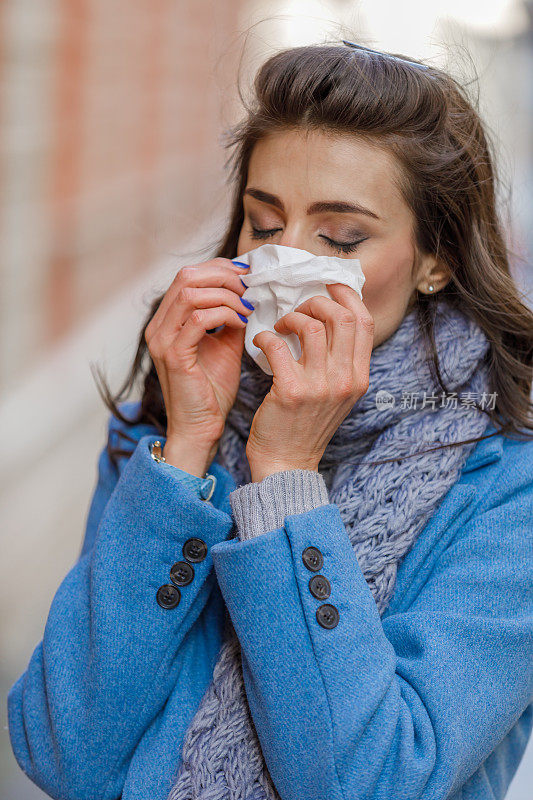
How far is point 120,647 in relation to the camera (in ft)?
5.02

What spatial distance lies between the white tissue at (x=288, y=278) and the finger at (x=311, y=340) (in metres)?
0.10

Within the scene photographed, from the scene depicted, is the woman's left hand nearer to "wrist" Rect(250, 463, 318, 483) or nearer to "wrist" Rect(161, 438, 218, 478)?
"wrist" Rect(250, 463, 318, 483)

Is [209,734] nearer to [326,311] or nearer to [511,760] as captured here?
[511,760]

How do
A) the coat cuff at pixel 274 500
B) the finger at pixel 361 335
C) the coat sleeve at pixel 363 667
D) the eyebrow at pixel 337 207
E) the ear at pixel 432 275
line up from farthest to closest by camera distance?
the ear at pixel 432 275 → the eyebrow at pixel 337 207 → the finger at pixel 361 335 → the coat cuff at pixel 274 500 → the coat sleeve at pixel 363 667

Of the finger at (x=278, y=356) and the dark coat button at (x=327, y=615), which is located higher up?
the finger at (x=278, y=356)

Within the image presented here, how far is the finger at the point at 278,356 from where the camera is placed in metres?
1.54

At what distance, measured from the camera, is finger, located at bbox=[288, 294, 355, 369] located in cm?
154

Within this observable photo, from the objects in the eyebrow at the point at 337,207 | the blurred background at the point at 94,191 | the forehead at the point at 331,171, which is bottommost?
the blurred background at the point at 94,191

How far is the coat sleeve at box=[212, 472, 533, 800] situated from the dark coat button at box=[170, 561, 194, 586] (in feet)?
0.35

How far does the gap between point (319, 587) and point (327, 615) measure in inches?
1.8

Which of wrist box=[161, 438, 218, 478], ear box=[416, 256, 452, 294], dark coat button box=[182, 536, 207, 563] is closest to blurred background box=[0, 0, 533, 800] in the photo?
ear box=[416, 256, 452, 294]

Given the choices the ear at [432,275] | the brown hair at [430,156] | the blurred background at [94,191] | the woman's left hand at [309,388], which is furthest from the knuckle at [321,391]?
the blurred background at [94,191]

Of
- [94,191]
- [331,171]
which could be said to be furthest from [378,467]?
[94,191]

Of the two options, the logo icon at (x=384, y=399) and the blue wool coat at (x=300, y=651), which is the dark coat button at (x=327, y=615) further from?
the logo icon at (x=384, y=399)
